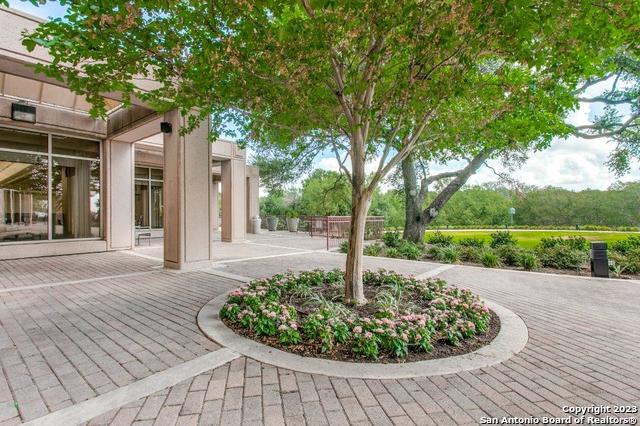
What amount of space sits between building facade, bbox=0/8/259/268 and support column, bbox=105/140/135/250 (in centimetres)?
3

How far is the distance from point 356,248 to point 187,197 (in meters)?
4.17

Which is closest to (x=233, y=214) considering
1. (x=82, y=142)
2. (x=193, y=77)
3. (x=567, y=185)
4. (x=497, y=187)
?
(x=82, y=142)

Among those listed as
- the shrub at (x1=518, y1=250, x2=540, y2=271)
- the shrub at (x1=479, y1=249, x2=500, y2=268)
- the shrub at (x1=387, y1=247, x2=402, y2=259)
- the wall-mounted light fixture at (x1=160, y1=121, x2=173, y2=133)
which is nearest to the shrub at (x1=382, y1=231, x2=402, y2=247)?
the shrub at (x1=387, y1=247, x2=402, y2=259)

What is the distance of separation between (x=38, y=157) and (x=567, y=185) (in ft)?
146

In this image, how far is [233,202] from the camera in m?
12.4

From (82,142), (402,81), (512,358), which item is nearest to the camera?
(512,358)

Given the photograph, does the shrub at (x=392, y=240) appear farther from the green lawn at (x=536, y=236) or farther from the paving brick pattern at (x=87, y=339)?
the paving brick pattern at (x=87, y=339)

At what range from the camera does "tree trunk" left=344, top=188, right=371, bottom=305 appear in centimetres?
397

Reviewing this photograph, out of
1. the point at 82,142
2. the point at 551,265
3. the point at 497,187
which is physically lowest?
the point at 551,265

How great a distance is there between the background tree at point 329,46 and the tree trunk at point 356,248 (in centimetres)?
1

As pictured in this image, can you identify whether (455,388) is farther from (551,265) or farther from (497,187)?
(497,187)

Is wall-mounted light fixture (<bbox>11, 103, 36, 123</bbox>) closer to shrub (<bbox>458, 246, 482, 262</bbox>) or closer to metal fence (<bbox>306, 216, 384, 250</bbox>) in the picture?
metal fence (<bbox>306, 216, 384, 250</bbox>)

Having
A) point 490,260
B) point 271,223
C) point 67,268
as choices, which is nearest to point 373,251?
point 490,260

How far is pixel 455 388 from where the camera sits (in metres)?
2.25
